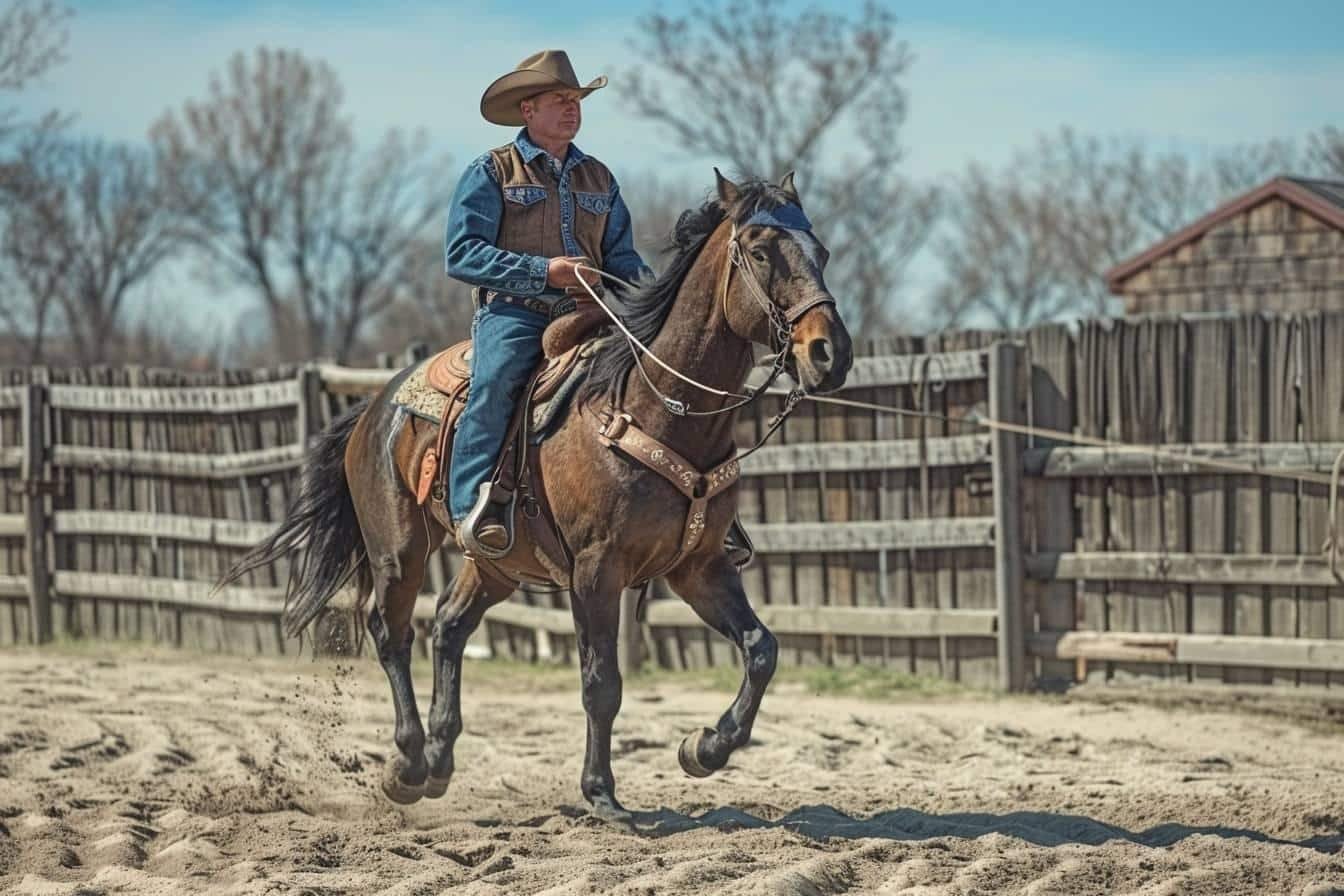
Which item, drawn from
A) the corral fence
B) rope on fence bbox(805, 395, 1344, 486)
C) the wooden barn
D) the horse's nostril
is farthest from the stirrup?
the wooden barn

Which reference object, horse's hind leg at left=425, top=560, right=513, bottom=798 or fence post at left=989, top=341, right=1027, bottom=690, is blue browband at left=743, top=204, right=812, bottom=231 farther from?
fence post at left=989, top=341, right=1027, bottom=690

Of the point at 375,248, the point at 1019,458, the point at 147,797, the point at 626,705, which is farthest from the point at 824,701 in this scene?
the point at 375,248

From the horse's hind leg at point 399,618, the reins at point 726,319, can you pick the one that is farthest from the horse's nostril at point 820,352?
the horse's hind leg at point 399,618

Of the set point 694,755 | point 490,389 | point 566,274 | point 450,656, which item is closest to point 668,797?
point 694,755

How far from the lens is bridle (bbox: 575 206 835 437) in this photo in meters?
6.24

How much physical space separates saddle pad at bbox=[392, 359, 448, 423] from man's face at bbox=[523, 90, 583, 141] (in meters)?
1.25

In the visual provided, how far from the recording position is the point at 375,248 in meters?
54.5

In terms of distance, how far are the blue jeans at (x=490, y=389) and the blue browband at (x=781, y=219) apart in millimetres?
1254

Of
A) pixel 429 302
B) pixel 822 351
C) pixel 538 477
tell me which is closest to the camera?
pixel 822 351

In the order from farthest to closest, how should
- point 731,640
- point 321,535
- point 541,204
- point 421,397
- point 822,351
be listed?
point 321,535 → point 421,397 → point 541,204 → point 731,640 → point 822,351

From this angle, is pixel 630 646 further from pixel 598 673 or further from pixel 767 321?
pixel 767 321

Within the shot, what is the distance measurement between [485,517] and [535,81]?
5.79 feet

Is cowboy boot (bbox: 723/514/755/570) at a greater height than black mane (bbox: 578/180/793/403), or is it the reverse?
black mane (bbox: 578/180/793/403)

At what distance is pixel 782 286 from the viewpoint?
6309 mm
